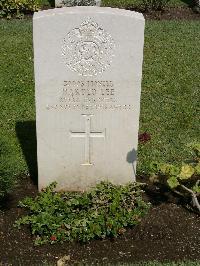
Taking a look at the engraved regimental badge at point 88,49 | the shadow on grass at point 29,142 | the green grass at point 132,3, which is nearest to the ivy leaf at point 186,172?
the engraved regimental badge at point 88,49

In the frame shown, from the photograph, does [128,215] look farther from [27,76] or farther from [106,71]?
[27,76]

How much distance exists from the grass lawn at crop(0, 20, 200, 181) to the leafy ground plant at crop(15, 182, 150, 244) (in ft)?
1.50

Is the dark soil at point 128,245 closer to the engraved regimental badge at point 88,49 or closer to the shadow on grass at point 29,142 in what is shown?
the shadow on grass at point 29,142

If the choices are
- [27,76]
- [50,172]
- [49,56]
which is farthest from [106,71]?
[27,76]

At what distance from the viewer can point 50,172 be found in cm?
514

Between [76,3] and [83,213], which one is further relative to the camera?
[76,3]

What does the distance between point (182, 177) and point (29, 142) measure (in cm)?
232

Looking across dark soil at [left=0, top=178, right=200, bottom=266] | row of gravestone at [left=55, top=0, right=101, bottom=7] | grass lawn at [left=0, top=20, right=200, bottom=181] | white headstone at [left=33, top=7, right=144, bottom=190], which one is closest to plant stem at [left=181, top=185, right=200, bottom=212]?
dark soil at [left=0, top=178, right=200, bottom=266]

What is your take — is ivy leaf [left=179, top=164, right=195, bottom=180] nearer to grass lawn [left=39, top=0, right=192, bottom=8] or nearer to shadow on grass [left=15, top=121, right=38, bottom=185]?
shadow on grass [left=15, top=121, right=38, bottom=185]

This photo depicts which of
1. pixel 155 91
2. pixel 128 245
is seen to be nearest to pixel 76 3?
pixel 155 91

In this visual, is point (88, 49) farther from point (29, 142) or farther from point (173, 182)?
point (29, 142)

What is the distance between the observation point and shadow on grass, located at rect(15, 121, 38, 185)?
573cm

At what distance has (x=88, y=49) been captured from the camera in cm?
456

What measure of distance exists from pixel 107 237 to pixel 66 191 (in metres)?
0.76
